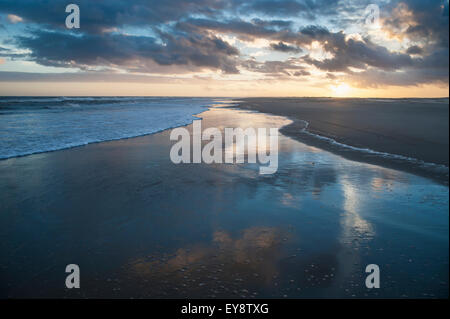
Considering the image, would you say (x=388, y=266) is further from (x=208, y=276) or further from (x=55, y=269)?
(x=55, y=269)

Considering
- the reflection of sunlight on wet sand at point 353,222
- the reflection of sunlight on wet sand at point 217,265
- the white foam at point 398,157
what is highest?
the white foam at point 398,157

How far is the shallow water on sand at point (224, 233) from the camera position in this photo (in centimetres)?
387

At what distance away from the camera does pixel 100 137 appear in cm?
1705

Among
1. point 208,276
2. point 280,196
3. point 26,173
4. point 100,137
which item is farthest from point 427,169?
point 100,137

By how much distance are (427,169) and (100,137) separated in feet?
54.9

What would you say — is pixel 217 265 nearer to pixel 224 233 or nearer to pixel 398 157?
pixel 224 233

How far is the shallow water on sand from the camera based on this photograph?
387 cm

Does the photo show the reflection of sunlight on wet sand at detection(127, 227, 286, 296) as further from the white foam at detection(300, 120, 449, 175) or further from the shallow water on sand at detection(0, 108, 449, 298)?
the white foam at detection(300, 120, 449, 175)

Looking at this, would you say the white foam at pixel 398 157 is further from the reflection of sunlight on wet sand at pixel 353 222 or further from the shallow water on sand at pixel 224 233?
the reflection of sunlight on wet sand at pixel 353 222

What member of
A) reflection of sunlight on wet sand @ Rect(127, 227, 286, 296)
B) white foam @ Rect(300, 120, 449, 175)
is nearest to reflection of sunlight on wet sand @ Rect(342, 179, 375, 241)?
reflection of sunlight on wet sand @ Rect(127, 227, 286, 296)

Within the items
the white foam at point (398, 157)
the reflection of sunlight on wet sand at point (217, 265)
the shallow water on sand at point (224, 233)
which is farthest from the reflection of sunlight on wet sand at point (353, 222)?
the white foam at point (398, 157)

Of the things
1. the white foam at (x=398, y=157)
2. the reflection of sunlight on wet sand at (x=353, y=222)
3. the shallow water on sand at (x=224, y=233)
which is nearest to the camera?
the shallow water on sand at (x=224, y=233)

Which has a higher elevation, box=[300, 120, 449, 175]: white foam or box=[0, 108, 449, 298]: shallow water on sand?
box=[300, 120, 449, 175]: white foam

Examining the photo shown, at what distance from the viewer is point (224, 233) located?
17.5 feet
